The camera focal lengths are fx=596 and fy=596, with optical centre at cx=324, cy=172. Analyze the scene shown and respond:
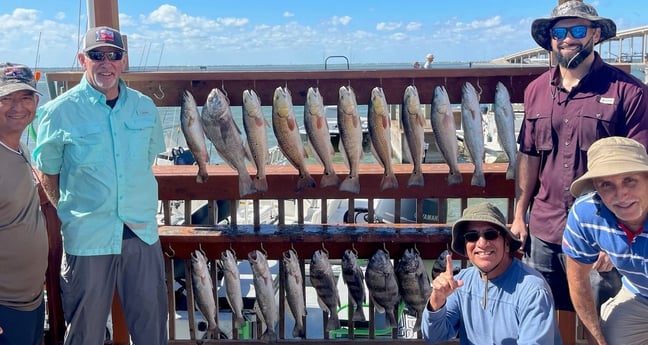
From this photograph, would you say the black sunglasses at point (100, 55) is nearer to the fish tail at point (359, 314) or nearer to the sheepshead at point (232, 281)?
the sheepshead at point (232, 281)

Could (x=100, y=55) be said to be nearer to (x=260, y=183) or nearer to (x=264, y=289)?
(x=260, y=183)

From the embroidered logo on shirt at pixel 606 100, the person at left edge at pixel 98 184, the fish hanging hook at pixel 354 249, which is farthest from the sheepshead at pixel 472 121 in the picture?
the person at left edge at pixel 98 184

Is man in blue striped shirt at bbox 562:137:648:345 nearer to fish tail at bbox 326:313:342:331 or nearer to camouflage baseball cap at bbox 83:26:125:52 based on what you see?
fish tail at bbox 326:313:342:331

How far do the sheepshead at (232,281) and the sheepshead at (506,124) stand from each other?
1674 millimetres

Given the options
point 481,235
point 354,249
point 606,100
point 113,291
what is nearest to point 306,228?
point 354,249

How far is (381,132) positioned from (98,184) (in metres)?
1.51

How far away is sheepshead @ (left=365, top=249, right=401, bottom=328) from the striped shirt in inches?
42.0

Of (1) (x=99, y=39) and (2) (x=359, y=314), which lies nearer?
(1) (x=99, y=39)

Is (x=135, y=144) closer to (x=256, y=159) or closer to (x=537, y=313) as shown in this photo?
(x=256, y=159)

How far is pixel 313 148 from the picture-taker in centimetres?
340

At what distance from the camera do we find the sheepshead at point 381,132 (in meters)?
3.25

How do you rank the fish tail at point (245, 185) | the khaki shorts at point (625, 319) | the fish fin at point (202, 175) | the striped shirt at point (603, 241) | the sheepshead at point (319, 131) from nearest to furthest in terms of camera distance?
the striped shirt at point (603, 241)
the khaki shorts at point (625, 319)
the sheepshead at point (319, 131)
the fish tail at point (245, 185)
the fish fin at point (202, 175)

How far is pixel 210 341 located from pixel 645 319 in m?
2.47

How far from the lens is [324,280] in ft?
11.7
